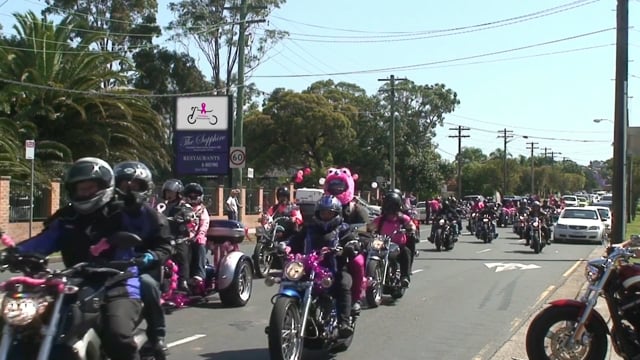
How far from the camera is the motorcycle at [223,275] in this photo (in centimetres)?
1155

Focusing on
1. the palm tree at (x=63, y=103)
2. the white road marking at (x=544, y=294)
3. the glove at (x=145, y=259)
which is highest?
the palm tree at (x=63, y=103)

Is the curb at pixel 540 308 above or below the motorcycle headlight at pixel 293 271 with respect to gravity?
below

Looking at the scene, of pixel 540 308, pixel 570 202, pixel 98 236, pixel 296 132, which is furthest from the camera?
pixel 570 202

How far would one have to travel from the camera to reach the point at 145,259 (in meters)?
5.49

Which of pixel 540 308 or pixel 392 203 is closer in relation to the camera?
pixel 540 308

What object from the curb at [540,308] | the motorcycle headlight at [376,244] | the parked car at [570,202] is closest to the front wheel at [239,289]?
the motorcycle headlight at [376,244]

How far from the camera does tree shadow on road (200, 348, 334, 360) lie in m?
8.34

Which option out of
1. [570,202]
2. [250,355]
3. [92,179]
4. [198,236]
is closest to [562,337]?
[250,355]

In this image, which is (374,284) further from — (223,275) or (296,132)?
(296,132)

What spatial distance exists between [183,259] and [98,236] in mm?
5470

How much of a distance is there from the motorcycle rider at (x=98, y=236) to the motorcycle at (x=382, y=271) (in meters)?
5.98

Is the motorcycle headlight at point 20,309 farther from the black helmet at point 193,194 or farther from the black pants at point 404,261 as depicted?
the black pants at point 404,261

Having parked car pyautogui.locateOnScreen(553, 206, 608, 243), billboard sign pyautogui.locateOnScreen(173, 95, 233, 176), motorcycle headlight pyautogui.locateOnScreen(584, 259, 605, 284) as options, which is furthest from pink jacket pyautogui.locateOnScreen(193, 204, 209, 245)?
parked car pyautogui.locateOnScreen(553, 206, 608, 243)

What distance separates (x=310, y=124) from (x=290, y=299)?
51.5 meters
